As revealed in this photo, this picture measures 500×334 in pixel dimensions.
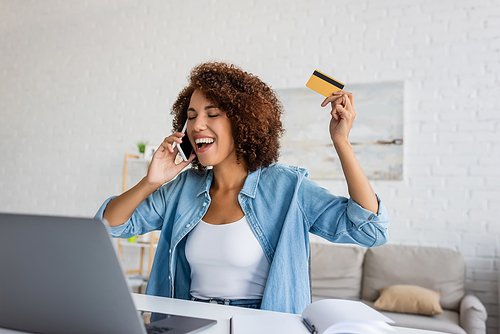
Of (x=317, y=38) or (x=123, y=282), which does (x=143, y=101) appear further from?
(x=123, y=282)

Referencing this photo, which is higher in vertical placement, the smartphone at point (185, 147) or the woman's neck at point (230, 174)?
the smartphone at point (185, 147)

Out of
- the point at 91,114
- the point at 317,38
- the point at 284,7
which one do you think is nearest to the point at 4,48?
the point at 91,114

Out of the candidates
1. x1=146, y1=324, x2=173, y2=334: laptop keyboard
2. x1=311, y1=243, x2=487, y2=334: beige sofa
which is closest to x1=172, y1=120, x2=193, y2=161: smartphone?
x1=146, y1=324, x2=173, y2=334: laptop keyboard

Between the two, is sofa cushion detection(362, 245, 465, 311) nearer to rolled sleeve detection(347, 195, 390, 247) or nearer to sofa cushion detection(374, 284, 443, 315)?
sofa cushion detection(374, 284, 443, 315)

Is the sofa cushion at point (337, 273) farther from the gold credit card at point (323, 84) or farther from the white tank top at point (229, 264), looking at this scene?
the gold credit card at point (323, 84)

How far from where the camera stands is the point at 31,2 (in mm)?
4285

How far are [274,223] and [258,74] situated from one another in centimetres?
248

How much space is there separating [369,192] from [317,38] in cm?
252

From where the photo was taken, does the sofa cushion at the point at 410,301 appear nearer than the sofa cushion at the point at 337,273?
Yes

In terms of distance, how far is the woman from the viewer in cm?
111

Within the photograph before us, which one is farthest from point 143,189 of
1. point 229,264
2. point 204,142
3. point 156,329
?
point 156,329

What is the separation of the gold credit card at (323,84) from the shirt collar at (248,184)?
1.18 feet

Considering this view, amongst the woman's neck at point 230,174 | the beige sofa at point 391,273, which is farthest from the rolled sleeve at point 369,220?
the beige sofa at point 391,273

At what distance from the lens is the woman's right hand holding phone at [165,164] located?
1.30 metres
